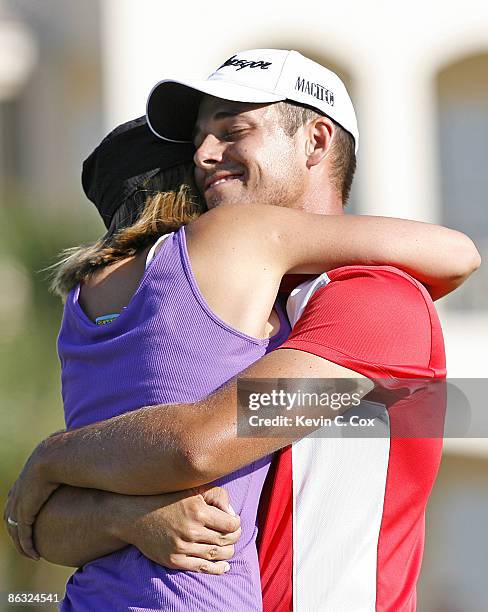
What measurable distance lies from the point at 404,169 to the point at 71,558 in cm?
889

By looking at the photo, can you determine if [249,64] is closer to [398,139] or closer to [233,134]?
[233,134]

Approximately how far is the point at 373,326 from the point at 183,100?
98cm

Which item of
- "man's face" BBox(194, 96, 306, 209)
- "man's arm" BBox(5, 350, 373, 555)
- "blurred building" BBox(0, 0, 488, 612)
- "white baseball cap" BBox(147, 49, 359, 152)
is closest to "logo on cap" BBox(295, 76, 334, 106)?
"white baseball cap" BBox(147, 49, 359, 152)

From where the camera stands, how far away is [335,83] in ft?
10.2

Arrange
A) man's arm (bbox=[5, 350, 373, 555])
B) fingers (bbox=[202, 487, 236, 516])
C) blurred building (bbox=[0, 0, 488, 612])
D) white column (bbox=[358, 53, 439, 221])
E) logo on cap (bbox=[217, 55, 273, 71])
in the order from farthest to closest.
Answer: white column (bbox=[358, 53, 439, 221]) → blurred building (bbox=[0, 0, 488, 612]) → logo on cap (bbox=[217, 55, 273, 71]) → fingers (bbox=[202, 487, 236, 516]) → man's arm (bbox=[5, 350, 373, 555])

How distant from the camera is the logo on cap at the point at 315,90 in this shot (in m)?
2.96

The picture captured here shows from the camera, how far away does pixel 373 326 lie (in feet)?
7.64

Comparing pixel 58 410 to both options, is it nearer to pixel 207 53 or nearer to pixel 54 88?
pixel 207 53

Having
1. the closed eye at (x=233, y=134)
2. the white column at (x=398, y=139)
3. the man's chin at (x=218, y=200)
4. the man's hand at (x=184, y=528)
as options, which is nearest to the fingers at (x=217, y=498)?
the man's hand at (x=184, y=528)

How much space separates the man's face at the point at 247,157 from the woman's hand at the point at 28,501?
2.54ft

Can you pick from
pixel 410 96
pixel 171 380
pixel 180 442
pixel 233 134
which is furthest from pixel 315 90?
pixel 410 96

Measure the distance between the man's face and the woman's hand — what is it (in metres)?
0.77

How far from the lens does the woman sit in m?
2.34

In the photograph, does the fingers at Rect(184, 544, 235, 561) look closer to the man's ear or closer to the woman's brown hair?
the woman's brown hair
